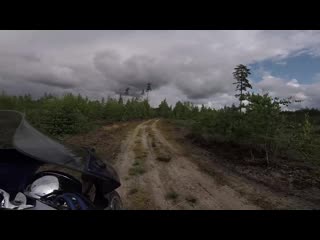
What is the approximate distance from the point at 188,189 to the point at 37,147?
5473mm

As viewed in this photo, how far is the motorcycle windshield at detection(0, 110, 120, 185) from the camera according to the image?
1.71m

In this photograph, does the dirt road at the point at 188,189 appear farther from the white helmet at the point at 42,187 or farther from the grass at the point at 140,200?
the white helmet at the point at 42,187

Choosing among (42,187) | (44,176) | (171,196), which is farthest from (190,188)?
(42,187)

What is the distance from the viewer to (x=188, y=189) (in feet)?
22.0

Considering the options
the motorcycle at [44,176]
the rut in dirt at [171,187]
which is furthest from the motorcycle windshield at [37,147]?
the rut in dirt at [171,187]

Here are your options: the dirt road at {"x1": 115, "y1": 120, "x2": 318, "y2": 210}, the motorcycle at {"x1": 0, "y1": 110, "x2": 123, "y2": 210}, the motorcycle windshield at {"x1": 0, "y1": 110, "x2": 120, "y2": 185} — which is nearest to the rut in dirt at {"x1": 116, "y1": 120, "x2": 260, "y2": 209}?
the dirt road at {"x1": 115, "y1": 120, "x2": 318, "y2": 210}

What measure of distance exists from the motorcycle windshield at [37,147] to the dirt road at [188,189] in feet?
12.0

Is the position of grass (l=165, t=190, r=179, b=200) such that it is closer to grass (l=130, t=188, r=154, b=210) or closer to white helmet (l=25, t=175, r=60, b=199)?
grass (l=130, t=188, r=154, b=210)

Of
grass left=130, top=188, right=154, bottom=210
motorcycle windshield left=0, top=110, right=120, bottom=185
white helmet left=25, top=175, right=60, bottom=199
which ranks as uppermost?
motorcycle windshield left=0, top=110, right=120, bottom=185

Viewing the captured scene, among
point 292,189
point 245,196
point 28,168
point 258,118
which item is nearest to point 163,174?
point 245,196
